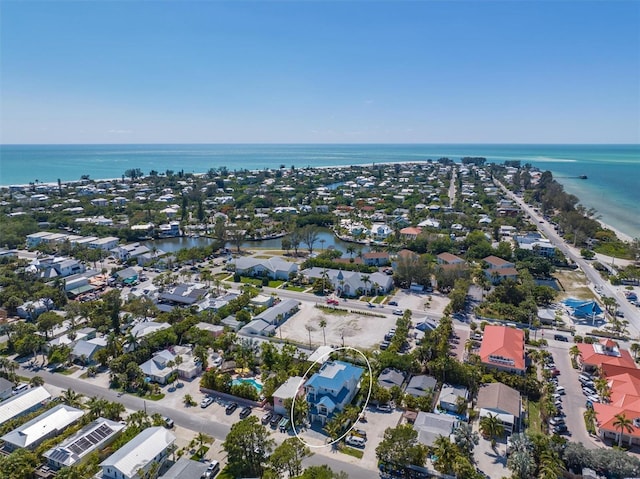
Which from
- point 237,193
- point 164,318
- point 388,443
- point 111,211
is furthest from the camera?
point 237,193

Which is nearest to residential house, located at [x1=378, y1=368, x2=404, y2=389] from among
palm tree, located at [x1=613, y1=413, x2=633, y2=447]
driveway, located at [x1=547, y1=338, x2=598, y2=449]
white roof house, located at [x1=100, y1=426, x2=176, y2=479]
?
driveway, located at [x1=547, y1=338, x2=598, y2=449]

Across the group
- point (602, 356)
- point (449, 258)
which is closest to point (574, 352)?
point (602, 356)

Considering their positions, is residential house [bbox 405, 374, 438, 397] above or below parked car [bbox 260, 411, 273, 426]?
above

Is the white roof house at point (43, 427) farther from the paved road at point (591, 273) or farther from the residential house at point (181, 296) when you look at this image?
the paved road at point (591, 273)

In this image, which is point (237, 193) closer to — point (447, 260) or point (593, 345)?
point (447, 260)

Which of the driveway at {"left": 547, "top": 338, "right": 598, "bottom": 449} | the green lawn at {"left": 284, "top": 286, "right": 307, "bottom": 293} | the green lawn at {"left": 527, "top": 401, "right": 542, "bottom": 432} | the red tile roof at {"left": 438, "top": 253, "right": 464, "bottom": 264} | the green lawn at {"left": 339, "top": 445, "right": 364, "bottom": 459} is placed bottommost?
the green lawn at {"left": 284, "top": 286, "right": 307, "bottom": 293}

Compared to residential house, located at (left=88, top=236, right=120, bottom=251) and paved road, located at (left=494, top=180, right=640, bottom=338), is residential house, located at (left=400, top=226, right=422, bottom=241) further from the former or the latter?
residential house, located at (left=88, top=236, right=120, bottom=251)

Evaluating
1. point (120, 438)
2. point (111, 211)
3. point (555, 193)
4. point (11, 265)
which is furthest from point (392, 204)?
point (120, 438)
